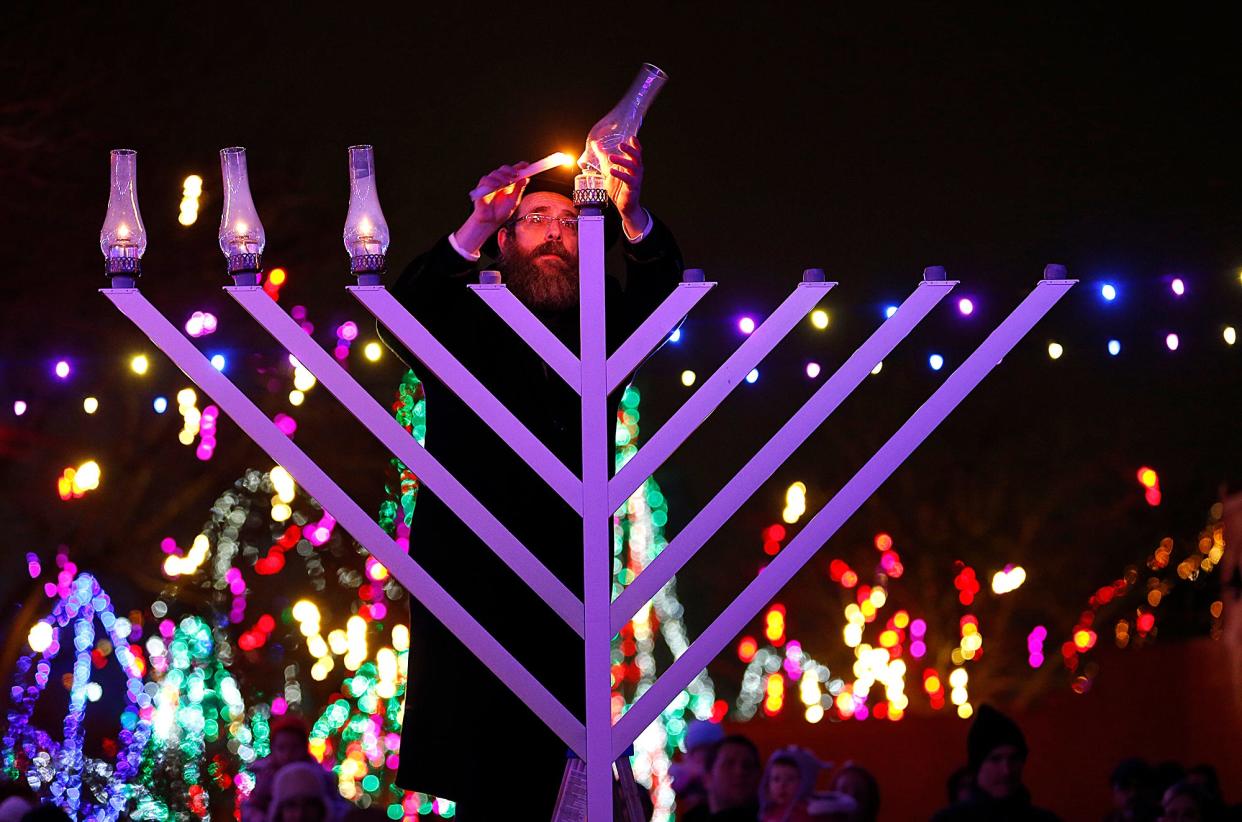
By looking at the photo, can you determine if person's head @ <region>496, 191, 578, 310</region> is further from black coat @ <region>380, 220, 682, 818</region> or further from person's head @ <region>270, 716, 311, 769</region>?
person's head @ <region>270, 716, 311, 769</region>

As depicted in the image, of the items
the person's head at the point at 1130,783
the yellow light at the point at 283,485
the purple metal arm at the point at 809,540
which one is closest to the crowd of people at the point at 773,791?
the person's head at the point at 1130,783

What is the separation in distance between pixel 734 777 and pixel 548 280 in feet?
4.63

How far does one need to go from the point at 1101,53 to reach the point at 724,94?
1.87 meters

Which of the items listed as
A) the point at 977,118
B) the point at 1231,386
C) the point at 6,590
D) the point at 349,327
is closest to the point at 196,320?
the point at 349,327

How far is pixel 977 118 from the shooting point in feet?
29.8

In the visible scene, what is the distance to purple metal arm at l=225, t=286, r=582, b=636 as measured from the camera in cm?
263

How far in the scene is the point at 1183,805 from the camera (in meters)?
4.18

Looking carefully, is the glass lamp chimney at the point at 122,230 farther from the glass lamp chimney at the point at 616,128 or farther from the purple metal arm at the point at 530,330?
the glass lamp chimney at the point at 616,128

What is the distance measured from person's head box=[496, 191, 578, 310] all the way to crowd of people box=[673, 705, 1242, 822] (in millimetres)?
1108

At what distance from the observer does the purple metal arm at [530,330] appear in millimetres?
2613

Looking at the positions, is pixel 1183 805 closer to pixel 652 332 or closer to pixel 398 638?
pixel 652 332

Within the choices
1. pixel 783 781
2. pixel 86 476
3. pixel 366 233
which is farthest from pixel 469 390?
pixel 86 476

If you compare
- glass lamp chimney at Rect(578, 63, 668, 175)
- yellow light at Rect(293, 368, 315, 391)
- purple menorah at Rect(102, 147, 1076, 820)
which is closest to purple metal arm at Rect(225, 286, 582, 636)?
purple menorah at Rect(102, 147, 1076, 820)

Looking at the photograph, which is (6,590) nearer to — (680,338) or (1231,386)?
(680,338)
